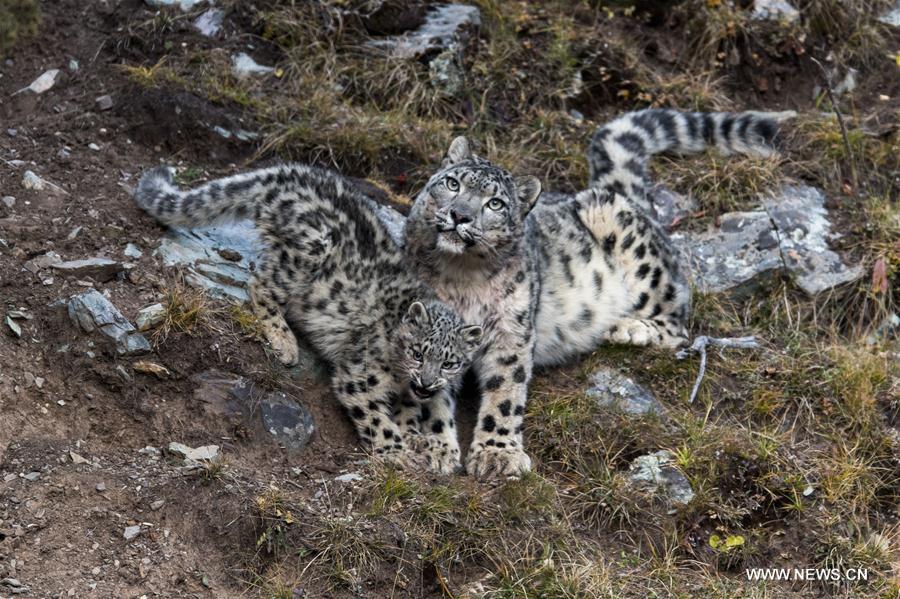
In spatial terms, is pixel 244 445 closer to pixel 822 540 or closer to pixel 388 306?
pixel 388 306

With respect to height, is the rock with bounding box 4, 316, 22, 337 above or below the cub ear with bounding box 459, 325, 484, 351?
above

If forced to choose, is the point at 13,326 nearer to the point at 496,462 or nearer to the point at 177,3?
the point at 496,462

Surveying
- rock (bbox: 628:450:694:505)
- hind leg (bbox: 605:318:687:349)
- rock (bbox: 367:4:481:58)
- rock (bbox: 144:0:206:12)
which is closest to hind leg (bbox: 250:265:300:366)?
rock (bbox: 628:450:694:505)

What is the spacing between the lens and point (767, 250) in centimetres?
1032

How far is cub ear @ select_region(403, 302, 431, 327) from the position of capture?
804 cm

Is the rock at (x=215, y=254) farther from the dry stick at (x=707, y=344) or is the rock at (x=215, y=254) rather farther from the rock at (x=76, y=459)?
the dry stick at (x=707, y=344)

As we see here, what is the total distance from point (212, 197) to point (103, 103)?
6.81 feet

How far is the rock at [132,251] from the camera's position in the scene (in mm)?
8406

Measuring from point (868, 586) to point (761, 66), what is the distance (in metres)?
6.38

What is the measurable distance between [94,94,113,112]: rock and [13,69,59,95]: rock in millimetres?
569

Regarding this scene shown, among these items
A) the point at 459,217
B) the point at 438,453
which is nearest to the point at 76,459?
the point at 438,453

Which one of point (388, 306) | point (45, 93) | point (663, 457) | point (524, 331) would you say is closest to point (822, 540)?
point (663, 457)

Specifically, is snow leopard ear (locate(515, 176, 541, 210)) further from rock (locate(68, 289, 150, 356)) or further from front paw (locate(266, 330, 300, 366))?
rock (locate(68, 289, 150, 356))

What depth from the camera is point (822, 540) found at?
306 inches
